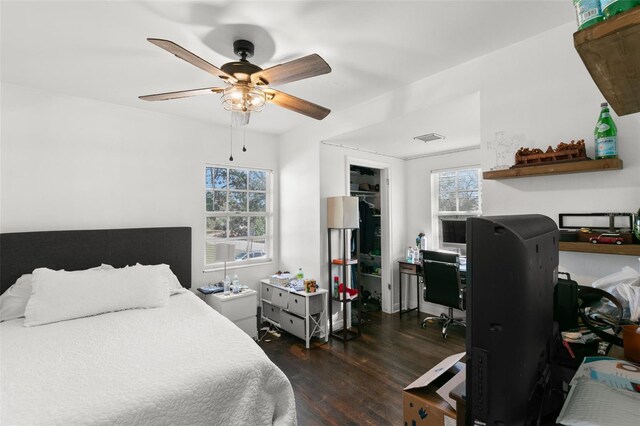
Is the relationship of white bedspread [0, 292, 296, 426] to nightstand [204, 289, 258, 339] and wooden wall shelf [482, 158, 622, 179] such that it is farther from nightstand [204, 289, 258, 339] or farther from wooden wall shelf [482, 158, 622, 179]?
wooden wall shelf [482, 158, 622, 179]

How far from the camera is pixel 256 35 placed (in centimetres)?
192

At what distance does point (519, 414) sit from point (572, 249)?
1.52 metres

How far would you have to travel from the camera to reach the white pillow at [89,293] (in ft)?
7.21

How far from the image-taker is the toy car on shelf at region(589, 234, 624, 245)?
1461 millimetres

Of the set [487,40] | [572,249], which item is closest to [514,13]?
[487,40]

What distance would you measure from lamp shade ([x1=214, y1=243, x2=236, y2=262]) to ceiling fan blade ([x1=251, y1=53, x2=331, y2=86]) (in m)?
2.05

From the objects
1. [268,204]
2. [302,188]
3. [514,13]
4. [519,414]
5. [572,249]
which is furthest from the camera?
[268,204]

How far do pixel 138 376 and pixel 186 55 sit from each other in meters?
1.61

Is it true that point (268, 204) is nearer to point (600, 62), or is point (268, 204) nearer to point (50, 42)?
point (50, 42)

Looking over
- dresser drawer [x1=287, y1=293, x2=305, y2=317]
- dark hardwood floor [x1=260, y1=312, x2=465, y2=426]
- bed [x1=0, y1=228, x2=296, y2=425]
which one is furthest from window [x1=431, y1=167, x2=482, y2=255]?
bed [x1=0, y1=228, x2=296, y2=425]

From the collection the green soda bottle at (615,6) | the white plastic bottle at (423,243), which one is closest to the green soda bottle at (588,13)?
the green soda bottle at (615,6)

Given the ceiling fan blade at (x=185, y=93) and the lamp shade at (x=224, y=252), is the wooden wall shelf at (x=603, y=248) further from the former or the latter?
the lamp shade at (x=224, y=252)

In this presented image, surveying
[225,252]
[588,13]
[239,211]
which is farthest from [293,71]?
[239,211]

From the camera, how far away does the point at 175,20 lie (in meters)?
1.77
